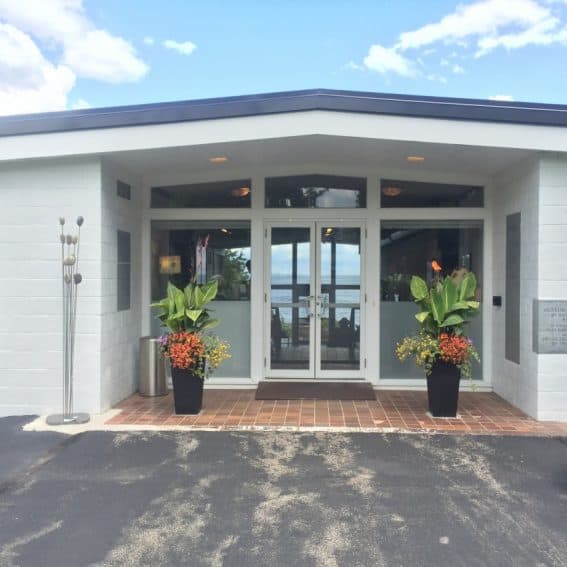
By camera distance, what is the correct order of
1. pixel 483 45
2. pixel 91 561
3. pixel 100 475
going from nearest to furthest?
pixel 91 561
pixel 100 475
pixel 483 45

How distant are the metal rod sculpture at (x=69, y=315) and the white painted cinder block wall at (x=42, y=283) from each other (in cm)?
6

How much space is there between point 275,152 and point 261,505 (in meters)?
3.72

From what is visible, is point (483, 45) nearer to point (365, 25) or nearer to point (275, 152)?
point (365, 25)

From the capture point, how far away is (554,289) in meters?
5.27

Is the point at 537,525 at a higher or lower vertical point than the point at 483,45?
lower

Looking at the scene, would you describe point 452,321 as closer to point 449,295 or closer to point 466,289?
point 449,295

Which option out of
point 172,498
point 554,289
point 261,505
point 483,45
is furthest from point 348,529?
point 483,45

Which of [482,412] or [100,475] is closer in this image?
[100,475]

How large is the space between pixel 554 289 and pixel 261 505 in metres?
3.56

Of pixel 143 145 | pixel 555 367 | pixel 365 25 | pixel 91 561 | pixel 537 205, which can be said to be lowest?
pixel 91 561

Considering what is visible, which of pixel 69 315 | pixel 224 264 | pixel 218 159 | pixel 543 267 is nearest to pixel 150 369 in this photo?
pixel 69 315

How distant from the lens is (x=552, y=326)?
17.2 feet

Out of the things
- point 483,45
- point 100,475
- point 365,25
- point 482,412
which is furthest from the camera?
point 483,45

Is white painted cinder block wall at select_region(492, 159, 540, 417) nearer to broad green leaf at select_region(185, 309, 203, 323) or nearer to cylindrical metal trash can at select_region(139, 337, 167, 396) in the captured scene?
broad green leaf at select_region(185, 309, 203, 323)
